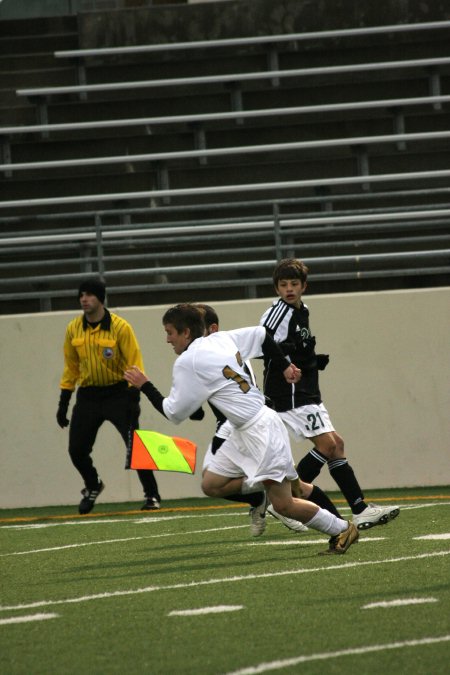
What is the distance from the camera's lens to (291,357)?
27.2 feet

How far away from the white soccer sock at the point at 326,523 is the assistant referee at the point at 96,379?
3.95 m

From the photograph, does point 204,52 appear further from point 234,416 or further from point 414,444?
point 234,416

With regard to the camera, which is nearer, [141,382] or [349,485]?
[141,382]

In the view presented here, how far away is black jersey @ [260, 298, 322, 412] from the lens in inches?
325

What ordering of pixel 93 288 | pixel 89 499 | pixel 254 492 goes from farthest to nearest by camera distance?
1. pixel 89 499
2. pixel 93 288
3. pixel 254 492

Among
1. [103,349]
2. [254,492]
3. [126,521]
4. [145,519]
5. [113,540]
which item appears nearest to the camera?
[254,492]

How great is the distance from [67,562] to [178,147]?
8475mm

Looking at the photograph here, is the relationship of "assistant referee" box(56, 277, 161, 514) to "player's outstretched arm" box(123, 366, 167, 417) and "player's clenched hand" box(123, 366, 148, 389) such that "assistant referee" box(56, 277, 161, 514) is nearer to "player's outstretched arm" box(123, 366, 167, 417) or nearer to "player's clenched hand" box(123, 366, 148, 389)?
"player's outstretched arm" box(123, 366, 167, 417)

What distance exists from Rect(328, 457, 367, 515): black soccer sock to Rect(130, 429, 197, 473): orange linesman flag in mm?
880

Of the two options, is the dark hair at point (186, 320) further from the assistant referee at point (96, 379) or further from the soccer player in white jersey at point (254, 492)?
the assistant referee at point (96, 379)

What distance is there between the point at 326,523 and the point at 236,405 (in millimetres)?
790

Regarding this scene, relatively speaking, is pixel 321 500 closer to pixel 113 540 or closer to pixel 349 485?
pixel 349 485

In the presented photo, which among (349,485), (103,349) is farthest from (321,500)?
(103,349)

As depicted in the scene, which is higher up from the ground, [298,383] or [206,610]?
[298,383]
